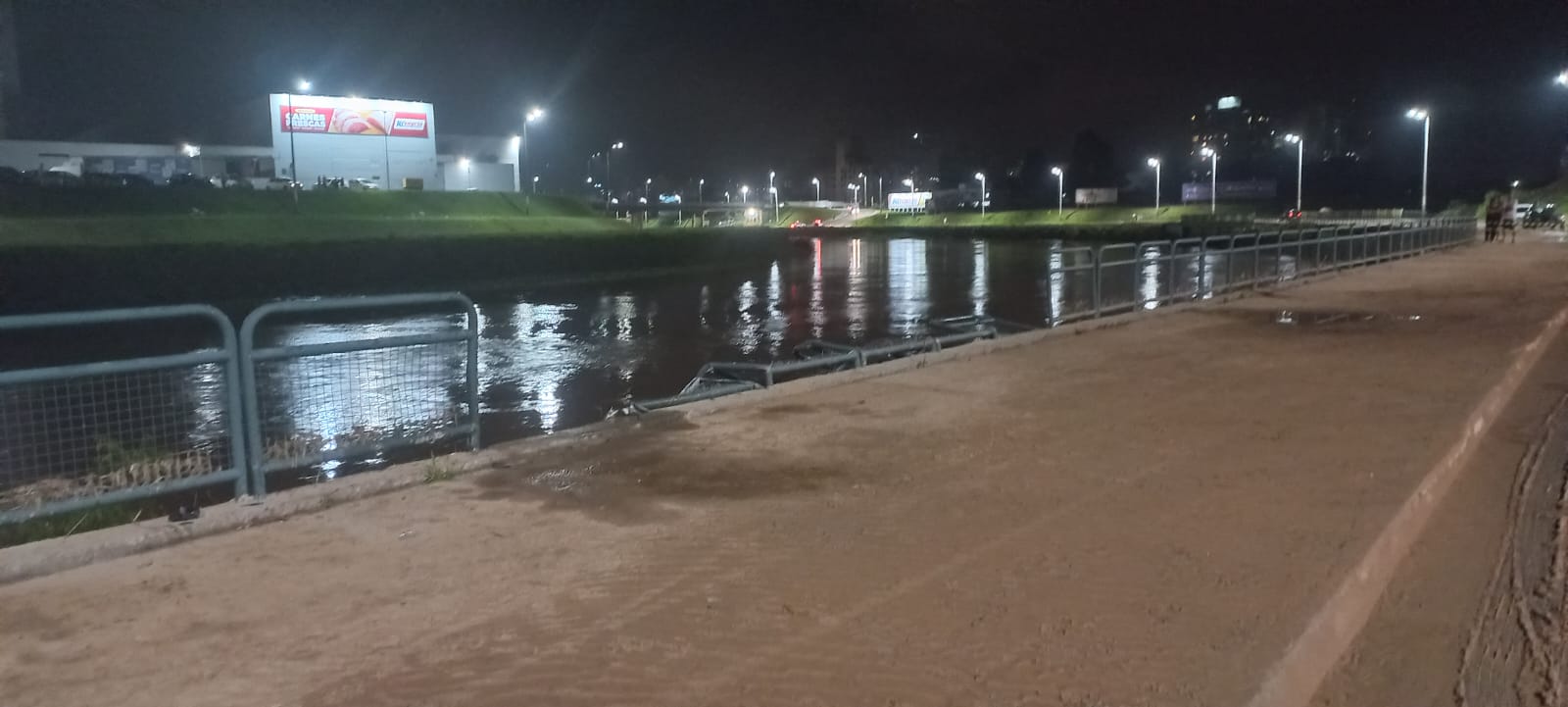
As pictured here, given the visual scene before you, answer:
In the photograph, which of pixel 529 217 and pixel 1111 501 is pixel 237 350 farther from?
pixel 529 217

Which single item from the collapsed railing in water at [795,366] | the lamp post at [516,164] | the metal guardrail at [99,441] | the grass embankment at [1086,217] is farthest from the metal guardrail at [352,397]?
the grass embankment at [1086,217]

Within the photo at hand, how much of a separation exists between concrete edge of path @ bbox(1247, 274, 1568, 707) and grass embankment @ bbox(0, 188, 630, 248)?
3277 centimetres

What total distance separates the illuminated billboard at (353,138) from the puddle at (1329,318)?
55.1 meters

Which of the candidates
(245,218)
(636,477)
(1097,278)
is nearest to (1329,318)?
(1097,278)

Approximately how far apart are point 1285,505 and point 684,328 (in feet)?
60.1

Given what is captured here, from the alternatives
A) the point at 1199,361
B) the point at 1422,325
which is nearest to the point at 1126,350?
the point at 1199,361

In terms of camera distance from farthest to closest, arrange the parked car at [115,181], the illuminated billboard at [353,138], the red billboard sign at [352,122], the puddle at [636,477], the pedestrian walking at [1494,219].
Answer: the illuminated billboard at [353,138] < the red billboard sign at [352,122] < the pedestrian walking at [1494,219] < the parked car at [115,181] < the puddle at [636,477]

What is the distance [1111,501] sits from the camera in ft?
23.6

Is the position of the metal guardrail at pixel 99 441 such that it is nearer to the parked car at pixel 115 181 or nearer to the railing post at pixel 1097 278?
the railing post at pixel 1097 278

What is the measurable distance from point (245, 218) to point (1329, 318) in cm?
3783

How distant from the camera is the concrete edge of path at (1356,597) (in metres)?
4.70

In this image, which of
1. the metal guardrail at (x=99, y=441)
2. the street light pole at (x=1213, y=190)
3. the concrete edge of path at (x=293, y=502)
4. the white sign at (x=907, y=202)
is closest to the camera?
the concrete edge of path at (x=293, y=502)

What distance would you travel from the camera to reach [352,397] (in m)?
11.1

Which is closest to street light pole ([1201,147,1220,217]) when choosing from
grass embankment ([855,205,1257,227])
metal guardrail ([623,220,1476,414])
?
grass embankment ([855,205,1257,227])
